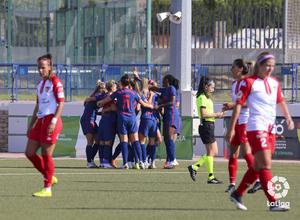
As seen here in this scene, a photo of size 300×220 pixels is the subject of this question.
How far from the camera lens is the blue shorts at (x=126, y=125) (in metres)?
21.2

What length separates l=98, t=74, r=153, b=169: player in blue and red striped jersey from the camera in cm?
2114

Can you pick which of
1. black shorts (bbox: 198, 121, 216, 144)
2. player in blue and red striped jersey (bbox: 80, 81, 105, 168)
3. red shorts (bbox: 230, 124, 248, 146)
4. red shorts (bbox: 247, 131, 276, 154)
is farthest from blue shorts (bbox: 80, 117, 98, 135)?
red shorts (bbox: 247, 131, 276, 154)

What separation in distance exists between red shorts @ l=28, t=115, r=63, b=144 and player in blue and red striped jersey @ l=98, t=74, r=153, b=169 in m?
6.70

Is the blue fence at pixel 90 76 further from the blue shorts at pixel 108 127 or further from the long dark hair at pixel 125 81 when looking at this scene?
the long dark hair at pixel 125 81

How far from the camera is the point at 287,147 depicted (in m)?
26.6

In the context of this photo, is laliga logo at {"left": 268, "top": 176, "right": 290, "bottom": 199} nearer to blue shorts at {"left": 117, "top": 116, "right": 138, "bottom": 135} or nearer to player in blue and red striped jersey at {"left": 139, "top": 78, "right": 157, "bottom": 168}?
blue shorts at {"left": 117, "top": 116, "right": 138, "bottom": 135}

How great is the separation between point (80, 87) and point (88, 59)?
5.33 metres

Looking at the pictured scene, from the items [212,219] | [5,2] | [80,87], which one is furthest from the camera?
[5,2]

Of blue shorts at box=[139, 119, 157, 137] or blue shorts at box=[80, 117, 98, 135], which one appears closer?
blue shorts at box=[139, 119, 157, 137]

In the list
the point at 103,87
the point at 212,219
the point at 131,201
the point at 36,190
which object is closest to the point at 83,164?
the point at 103,87

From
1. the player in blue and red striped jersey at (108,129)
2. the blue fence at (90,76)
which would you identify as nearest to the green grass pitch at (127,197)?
the player in blue and red striped jersey at (108,129)

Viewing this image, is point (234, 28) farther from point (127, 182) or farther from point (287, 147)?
point (127, 182)

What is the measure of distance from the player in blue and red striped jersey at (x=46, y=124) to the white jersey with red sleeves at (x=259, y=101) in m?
2.95

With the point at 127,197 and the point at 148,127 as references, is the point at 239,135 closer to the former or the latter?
the point at 127,197
